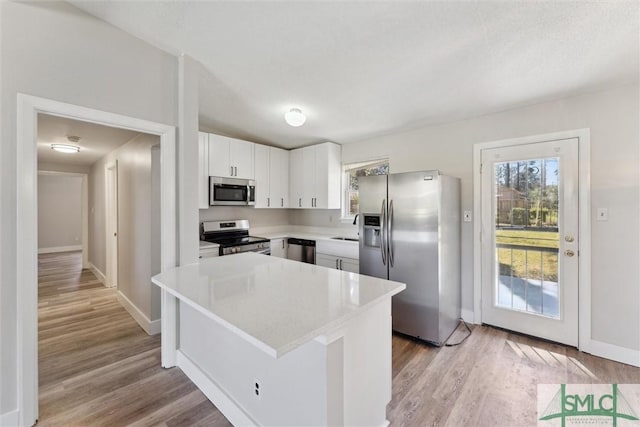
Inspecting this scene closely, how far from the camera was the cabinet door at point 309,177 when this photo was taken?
172 inches

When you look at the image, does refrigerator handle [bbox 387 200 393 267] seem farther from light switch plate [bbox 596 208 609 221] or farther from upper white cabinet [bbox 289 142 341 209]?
light switch plate [bbox 596 208 609 221]

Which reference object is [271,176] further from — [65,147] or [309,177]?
[65,147]

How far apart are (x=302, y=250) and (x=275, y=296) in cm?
275

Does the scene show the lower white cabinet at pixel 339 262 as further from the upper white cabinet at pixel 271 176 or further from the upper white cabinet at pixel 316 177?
the upper white cabinet at pixel 271 176

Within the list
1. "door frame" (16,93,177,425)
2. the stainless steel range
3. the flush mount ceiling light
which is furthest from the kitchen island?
the flush mount ceiling light

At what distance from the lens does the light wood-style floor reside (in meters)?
1.74

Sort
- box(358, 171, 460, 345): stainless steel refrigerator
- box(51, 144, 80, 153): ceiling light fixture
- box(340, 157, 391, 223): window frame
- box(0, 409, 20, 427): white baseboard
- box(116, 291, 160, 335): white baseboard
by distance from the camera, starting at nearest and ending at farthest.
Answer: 1. box(0, 409, 20, 427): white baseboard
2. box(358, 171, 460, 345): stainless steel refrigerator
3. box(116, 291, 160, 335): white baseboard
4. box(51, 144, 80, 153): ceiling light fixture
5. box(340, 157, 391, 223): window frame

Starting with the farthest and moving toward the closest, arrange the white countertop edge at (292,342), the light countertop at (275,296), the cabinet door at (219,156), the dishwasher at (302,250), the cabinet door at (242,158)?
1. the dishwasher at (302,250)
2. the cabinet door at (242,158)
3. the cabinet door at (219,156)
4. the light countertop at (275,296)
5. the white countertop edge at (292,342)

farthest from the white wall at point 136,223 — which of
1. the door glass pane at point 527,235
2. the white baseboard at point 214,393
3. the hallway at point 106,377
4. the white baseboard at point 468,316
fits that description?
the door glass pane at point 527,235

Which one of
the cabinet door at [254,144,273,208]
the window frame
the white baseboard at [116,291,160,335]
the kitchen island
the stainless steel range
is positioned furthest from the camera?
the window frame

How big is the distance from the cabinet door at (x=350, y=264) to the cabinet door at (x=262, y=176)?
1.55 meters

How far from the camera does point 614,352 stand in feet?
7.79

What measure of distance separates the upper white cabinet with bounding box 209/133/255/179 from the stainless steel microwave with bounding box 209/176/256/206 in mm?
81

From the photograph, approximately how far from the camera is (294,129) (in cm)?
373
